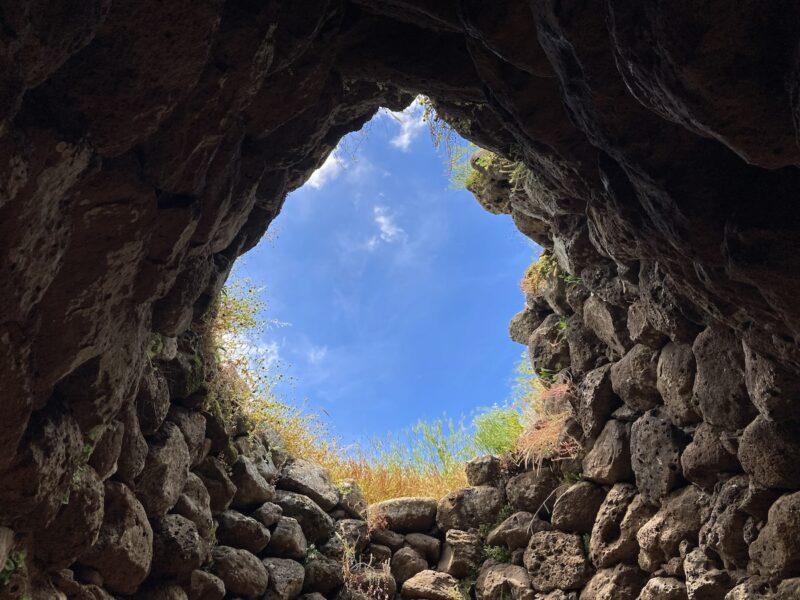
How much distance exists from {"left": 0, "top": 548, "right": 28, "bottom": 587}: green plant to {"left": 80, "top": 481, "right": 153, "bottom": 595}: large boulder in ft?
2.00

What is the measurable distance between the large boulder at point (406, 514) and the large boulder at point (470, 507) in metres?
0.14

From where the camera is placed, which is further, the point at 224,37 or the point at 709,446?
the point at 709,446

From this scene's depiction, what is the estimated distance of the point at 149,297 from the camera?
3150 millimetres

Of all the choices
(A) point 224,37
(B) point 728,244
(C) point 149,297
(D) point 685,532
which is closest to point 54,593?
(C) point 149,297

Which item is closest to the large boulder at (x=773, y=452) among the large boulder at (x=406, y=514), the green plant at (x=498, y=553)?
the green plant at (x=498, y=553)

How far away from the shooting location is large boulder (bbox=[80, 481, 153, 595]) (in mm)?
3330

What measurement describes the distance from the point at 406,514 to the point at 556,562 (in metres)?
2.02

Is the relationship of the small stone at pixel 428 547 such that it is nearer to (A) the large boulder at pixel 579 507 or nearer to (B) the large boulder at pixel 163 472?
(A) the large boulder at pixel 579 507

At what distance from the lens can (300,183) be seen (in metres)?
4.47

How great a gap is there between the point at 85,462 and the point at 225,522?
78.2 inches

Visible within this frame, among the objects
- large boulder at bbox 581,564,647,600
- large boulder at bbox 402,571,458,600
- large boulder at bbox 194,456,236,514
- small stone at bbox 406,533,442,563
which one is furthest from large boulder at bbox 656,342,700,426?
large boulder at bbox 194,456,236,514

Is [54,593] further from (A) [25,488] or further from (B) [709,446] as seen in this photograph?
(B) [709,446]

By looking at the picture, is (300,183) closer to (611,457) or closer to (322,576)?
(611,457)

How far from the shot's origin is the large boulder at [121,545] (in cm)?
333
